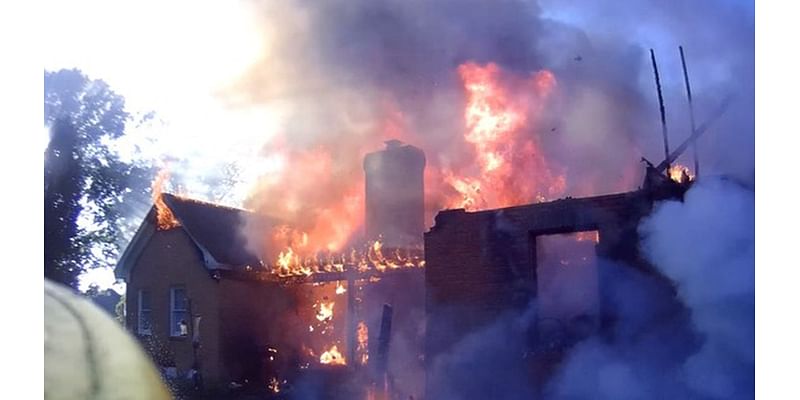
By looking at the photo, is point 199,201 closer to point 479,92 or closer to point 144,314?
point 144,314

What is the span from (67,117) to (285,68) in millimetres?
2243

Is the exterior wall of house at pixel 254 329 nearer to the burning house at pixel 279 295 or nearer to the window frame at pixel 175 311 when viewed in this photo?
the burning house at pixel 279 295

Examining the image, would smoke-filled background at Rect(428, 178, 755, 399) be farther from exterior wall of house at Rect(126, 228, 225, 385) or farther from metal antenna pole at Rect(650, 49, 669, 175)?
exterior wall of house at Rect(126, 228, 225, 385)

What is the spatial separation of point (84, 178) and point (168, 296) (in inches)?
64.3

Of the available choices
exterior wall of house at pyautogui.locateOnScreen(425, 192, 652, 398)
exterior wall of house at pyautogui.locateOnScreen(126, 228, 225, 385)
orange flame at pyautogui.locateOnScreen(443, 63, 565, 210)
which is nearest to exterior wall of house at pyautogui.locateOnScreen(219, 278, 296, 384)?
exterior wall of house at pyautogui.locateOnScreen(126, 228, 225, 385)

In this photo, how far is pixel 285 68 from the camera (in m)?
7.41

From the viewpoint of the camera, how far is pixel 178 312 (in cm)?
895

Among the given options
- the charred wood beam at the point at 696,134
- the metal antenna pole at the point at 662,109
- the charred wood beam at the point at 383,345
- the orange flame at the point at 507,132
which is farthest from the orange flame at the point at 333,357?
the metal antenna pole at the point at 662,109

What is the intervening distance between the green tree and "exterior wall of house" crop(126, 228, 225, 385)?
0.67 metres

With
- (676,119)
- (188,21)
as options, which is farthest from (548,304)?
(188,21)

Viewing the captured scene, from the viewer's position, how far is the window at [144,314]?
8289 mm

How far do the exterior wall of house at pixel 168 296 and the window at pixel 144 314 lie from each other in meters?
0.04

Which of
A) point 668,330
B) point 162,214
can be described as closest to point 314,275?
point 162,214

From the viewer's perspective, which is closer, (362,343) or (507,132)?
(507,132)
